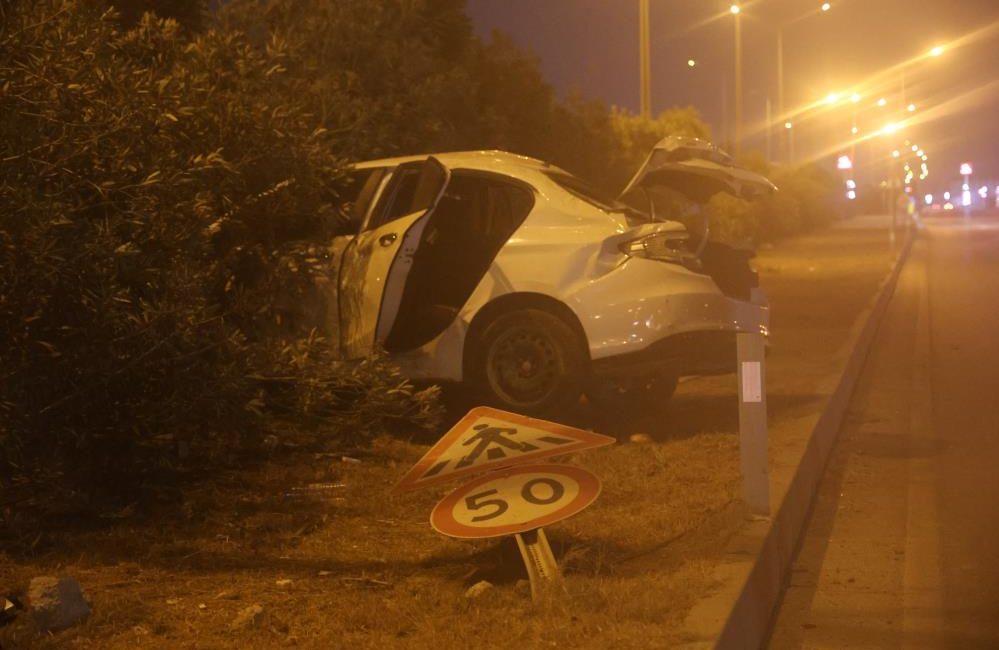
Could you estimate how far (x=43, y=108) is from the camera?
6613 millimetres

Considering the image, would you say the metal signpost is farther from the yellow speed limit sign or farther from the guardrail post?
the guardrail post

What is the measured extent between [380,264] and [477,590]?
151 inches

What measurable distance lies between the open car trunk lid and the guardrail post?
2685 millimetres

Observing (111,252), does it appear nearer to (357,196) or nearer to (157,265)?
(157,265)

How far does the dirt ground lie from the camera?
5023 millimetres

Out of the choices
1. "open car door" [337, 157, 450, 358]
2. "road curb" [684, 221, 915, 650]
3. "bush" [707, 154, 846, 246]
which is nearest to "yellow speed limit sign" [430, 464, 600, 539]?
"road curb" [684, 221, 915, 650]

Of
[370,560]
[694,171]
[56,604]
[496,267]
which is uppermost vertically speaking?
[694,171]

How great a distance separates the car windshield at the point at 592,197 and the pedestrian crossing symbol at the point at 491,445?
11.1 feet

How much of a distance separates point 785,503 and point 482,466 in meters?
1.93

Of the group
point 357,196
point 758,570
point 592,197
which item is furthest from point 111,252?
point 592,197

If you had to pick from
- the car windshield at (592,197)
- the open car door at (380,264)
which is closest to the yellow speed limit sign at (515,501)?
the open car door at (380,264)

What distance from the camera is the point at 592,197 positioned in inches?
370

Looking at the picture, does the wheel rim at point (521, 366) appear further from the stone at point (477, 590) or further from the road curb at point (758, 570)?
the stone at point (477, 590)

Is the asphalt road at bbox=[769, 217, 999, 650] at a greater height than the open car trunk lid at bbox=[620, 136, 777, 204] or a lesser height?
lesser
